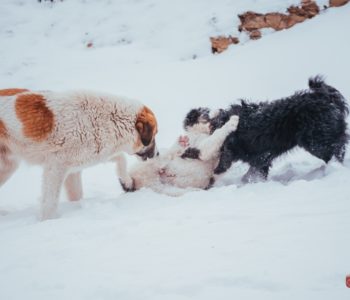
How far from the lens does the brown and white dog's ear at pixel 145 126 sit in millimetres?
3998

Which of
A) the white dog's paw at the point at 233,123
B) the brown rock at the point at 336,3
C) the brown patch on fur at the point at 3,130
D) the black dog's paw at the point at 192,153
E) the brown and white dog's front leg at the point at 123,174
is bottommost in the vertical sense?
the brown and white dog's front leg at the point at 123,174

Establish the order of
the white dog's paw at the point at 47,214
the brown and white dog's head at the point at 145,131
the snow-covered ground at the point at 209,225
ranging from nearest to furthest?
the snow-covered ground at the point at 209,225 → the white dog's paw at the point at 47,214 → the brown and white dog's head at the point at 145,131

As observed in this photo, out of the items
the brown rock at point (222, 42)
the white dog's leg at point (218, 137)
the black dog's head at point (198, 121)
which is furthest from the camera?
the brown rock at point (222, 42)

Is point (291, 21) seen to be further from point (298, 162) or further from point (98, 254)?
point (98, 254)

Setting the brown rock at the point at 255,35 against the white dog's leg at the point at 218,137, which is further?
the brown rock at the point at 255,35

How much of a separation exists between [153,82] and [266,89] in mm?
2927

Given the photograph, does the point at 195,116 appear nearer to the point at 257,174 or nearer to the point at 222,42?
the point at 257,174

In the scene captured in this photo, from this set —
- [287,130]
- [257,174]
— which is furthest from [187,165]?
[287,130]

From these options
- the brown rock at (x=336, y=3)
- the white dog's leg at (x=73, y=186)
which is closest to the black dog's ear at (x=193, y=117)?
the white dog's leg at (x=73, y=186)

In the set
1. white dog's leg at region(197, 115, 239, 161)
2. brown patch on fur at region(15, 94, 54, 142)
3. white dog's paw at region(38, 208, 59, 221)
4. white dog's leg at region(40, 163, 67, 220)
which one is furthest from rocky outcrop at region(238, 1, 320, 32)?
white dog's paw at region(38, 208, 59, 221)

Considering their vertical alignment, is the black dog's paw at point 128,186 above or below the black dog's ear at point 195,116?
below

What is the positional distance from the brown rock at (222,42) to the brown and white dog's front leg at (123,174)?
21.8ft

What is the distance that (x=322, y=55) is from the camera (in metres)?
7.96

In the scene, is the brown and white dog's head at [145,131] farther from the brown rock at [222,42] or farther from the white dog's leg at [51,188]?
the brown rock at [222,42]
